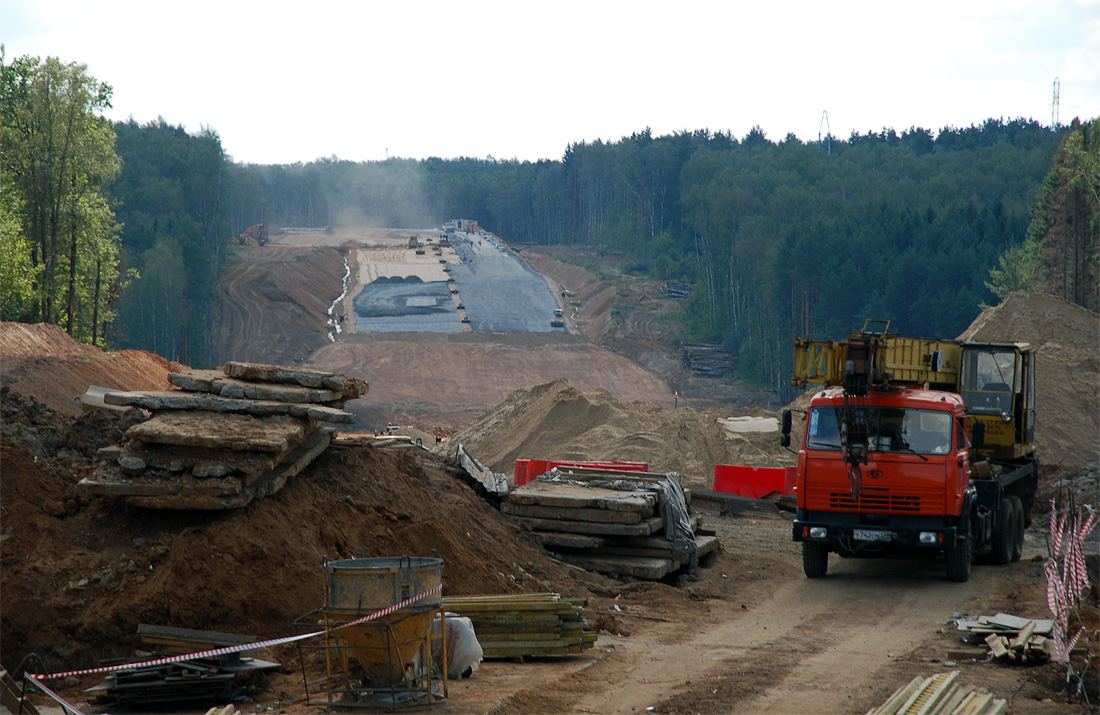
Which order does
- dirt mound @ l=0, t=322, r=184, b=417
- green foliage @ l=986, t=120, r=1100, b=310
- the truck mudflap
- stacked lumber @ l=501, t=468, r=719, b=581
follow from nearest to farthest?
the truck mudflap < stacked lumber @ l=501, t=468, r=719, b=581 < dirt mound @ l=0, t=322, r=184, b=417 < green foliage @ l=986, t=120, r=1100, b=310

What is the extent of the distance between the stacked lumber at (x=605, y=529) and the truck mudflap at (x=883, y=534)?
1936 millimetres

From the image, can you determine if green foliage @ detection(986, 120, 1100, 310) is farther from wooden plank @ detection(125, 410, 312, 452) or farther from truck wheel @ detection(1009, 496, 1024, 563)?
wooden plank @ detection(125, 410, 312, 452)

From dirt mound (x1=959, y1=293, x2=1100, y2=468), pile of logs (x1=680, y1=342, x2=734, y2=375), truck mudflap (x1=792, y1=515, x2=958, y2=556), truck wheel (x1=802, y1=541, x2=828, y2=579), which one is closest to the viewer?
truck mudflap (x1=792, y1=515, x2=958, y2=556)

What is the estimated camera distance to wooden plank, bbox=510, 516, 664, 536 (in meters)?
13.7

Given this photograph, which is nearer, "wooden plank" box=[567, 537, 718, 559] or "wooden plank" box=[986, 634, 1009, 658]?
"wooden plank" box=[986, 634, 1009, 658]

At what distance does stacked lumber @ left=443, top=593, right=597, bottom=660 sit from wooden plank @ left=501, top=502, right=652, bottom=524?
408 centimetres

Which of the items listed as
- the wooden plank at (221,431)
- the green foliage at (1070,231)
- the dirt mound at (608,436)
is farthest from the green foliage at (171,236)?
the green foliage at (1070,231)

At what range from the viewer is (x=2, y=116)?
132 feet

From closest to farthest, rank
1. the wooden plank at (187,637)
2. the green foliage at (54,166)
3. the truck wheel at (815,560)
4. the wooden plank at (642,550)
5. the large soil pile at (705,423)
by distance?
the wooden plank at (187,637) → the wooden plank at (642,550) → the truck wheel at (815,560) → the large soil pile at (705,423) → the green foliage at (54,166)

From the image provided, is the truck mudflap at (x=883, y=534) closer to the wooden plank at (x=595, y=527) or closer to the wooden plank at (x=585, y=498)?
the wooden plank at (x=595, y=527)

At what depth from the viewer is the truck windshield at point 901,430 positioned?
13.4 m

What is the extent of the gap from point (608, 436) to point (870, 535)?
49.1ft

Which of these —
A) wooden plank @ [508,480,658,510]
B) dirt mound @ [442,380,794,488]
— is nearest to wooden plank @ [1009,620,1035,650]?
wooden plank @ [508,480,658,510]

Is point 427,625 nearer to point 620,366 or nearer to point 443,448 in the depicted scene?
point 443,448
